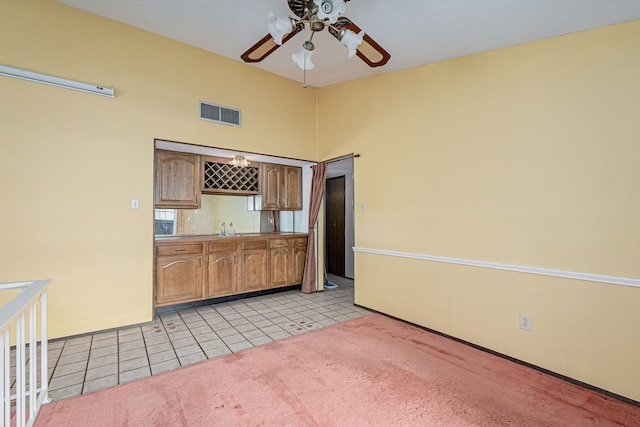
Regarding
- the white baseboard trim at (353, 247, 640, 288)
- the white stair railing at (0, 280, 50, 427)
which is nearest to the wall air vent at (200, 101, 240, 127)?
the white stair railing at (0, 280, 50, 427)

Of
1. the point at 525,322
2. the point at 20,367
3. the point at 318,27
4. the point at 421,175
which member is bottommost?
the point at 525,322

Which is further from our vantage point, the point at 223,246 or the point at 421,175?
the point at 223,246

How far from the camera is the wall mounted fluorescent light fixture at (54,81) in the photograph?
254 centimetres

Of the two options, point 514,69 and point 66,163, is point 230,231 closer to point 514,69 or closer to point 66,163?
point 66,163

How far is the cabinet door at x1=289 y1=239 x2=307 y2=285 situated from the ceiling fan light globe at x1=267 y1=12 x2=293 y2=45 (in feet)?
10.7

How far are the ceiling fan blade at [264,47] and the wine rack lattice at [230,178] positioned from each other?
230 centimetres

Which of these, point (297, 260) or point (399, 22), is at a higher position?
point (399, 22)

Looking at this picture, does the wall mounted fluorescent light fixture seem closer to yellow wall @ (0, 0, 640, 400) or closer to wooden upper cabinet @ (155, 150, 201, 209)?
yellow wall @ (0, 0, 640, 400)

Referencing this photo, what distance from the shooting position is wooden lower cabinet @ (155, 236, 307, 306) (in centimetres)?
355

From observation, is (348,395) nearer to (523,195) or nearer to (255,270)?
(523,195)

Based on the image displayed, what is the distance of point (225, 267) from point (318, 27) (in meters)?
3.14

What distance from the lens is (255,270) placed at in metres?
4.29

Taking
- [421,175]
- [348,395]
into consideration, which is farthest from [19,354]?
[421,175]

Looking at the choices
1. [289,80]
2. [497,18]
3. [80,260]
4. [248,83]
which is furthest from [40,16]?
[497,18]
